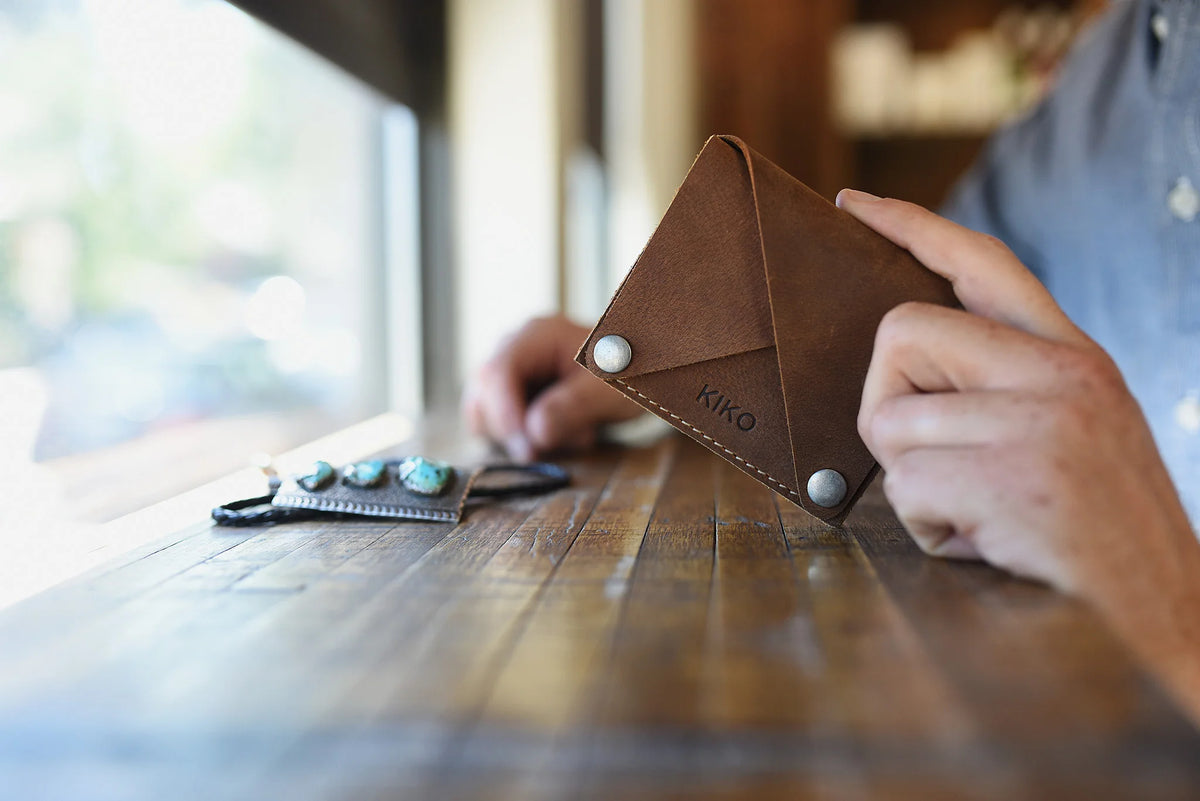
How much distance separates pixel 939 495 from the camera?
0.48m

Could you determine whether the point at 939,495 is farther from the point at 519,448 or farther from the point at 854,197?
the point at 519,448

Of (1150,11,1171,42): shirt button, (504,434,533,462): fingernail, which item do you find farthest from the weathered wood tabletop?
(1150,11,1171,42): shirt button

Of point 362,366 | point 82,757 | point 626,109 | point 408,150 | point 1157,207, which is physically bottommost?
point 82,757

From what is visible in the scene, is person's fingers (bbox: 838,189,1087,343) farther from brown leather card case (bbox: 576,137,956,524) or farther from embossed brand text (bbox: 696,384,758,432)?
embossed brand text (bbox: 696,384,758,432)

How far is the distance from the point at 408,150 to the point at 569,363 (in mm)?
614

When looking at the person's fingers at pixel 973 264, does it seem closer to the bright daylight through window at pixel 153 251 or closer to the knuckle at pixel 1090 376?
the knuckle at pixel 1090 376

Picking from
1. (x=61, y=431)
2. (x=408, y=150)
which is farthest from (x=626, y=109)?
(x=61, y=431)

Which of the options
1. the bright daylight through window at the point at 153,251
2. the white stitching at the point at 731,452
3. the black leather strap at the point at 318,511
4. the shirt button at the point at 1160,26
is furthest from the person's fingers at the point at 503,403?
the shirt button at the point at 1160,26

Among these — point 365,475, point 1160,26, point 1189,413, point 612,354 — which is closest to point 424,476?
point 365,475

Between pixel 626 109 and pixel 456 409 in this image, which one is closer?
pixel 456 409

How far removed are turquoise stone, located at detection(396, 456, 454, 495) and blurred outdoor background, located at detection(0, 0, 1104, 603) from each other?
183mm

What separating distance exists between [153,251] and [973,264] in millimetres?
676

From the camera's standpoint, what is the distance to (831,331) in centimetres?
56

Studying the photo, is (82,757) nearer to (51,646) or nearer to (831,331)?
(51,646)
